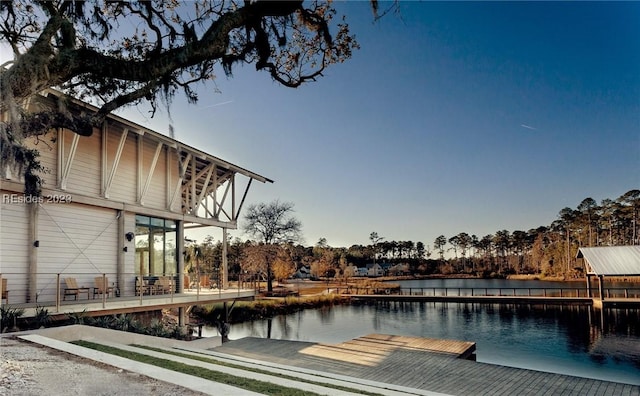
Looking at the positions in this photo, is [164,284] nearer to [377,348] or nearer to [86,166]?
[86,166]

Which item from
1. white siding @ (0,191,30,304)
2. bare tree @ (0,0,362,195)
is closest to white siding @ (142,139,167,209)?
white siding @ (0,191,30,304)

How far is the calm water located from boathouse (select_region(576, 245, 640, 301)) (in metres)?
2.15

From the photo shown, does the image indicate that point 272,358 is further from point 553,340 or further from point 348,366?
point 553,340

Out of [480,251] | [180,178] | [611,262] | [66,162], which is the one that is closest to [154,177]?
[180,178]

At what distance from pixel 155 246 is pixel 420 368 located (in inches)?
358

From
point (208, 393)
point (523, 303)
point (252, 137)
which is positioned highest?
point (252, 137)

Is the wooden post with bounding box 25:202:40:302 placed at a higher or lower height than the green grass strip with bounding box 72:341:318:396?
higher

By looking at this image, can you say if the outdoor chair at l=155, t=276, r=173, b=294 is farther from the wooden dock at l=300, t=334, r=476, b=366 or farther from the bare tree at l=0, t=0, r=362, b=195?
the bare tree at l=0, t=0, r=362, b=195

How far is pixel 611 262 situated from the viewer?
25.3 meters

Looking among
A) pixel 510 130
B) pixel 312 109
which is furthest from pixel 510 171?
pixel 312 109

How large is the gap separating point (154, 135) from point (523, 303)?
26229 mm

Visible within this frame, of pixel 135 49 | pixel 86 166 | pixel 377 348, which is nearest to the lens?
pixel 135 49

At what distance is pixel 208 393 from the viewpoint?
3.92 m

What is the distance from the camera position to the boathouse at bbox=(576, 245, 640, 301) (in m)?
24.4
